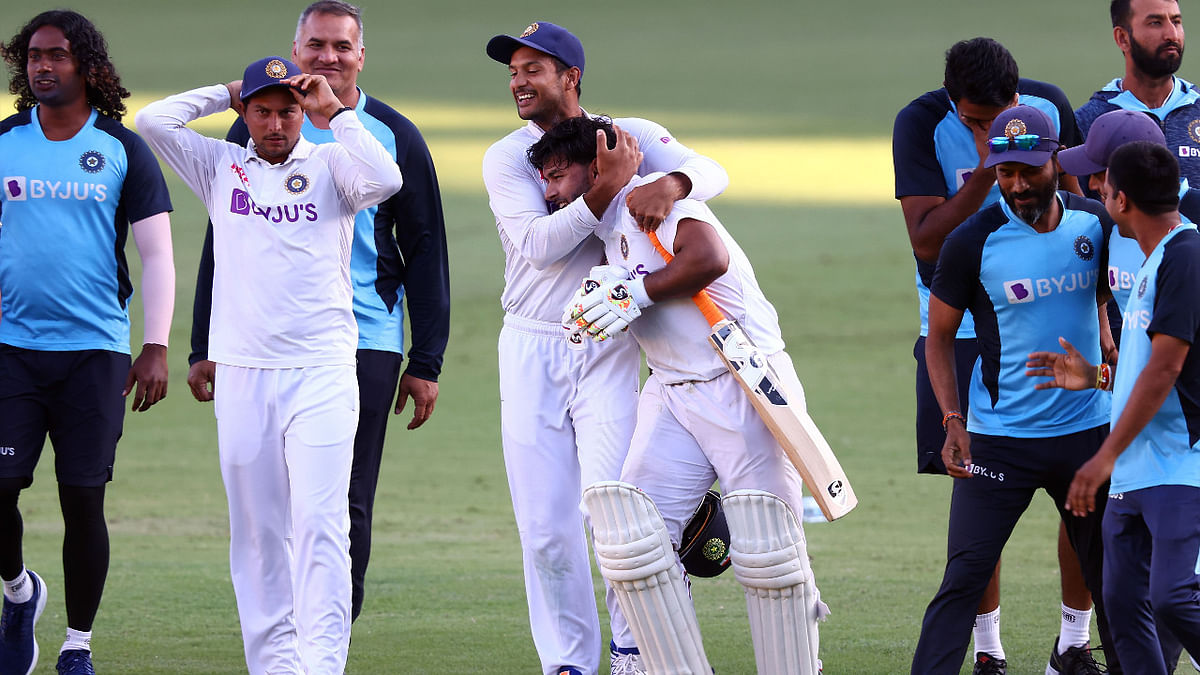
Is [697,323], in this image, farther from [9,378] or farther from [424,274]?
[9,378]

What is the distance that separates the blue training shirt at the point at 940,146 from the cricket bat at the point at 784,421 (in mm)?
1217

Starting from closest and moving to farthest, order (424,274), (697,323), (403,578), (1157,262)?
(1157,262) → (697,323) → (424,274) → (403,578)

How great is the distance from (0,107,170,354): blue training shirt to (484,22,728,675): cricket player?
149 cm

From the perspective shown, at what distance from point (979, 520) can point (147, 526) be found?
6014mm

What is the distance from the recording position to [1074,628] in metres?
6.02

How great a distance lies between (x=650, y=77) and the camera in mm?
35375

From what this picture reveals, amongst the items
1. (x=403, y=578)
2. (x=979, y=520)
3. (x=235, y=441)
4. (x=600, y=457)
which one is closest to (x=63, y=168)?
(x=235, y=441)

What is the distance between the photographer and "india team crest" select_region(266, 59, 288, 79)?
18.0 ft

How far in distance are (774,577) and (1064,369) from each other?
3.60ft

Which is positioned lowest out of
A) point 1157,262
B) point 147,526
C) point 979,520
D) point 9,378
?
point 147,526

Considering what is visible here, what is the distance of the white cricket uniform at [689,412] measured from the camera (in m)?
5.14

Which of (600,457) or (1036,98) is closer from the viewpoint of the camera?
(600,457)

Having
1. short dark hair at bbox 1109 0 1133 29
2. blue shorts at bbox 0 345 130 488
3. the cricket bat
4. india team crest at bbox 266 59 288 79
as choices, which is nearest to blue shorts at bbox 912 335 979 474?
the cricket bat

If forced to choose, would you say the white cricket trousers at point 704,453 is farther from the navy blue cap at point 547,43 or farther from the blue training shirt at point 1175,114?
the blue training shirt at point 1175,114
